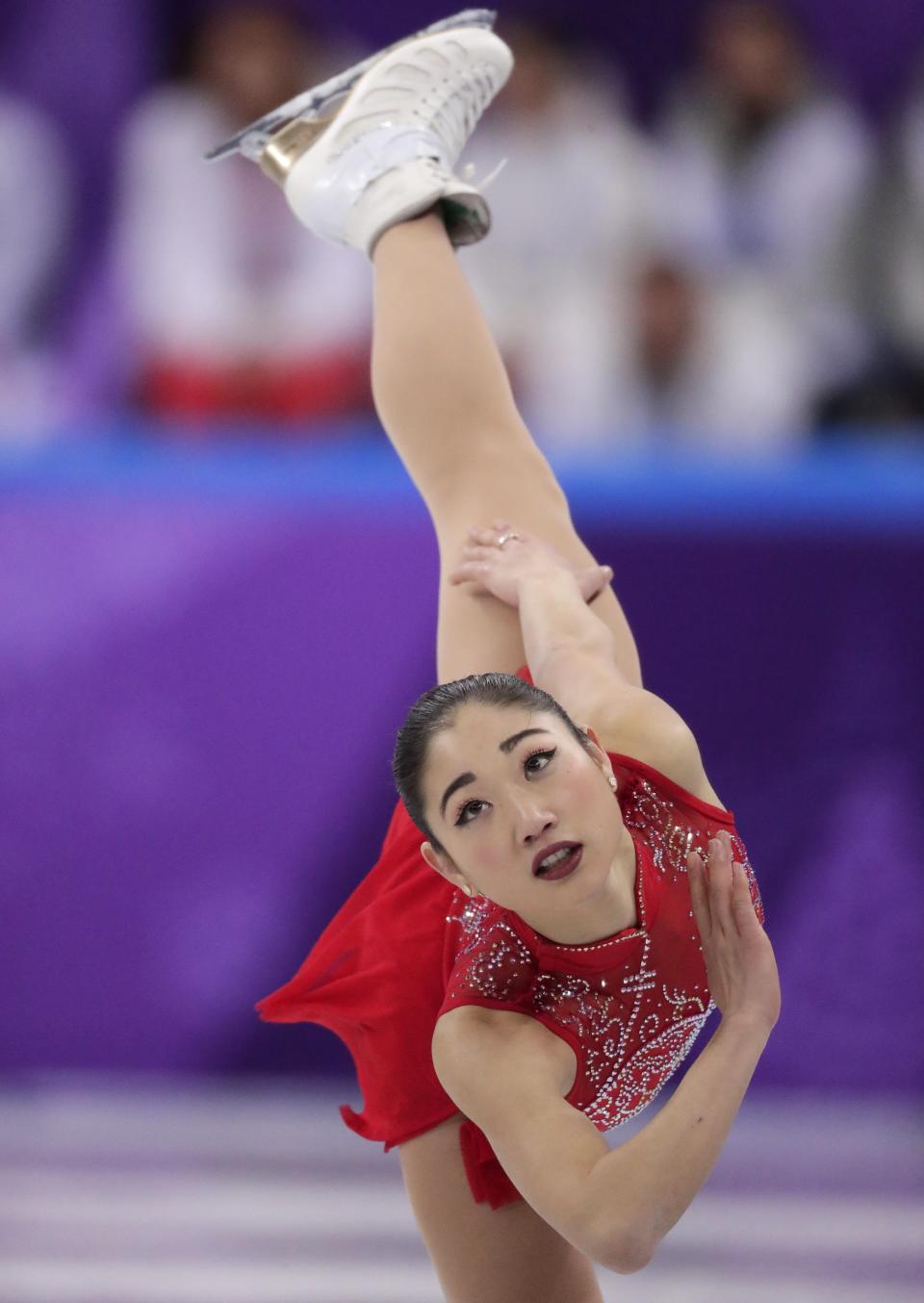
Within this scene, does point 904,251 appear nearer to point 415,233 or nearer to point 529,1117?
point 415,233

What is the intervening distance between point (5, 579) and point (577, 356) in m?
1.88

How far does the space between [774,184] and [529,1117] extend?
426cm

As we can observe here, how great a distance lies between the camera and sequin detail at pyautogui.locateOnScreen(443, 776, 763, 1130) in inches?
90.3

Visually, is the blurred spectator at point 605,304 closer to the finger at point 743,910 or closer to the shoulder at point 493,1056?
the finger at point 743,910

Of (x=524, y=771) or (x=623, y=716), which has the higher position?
(x=623, y=716)

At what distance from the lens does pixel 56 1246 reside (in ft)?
11.8

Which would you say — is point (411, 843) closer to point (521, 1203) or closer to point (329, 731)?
point (521, 1203)

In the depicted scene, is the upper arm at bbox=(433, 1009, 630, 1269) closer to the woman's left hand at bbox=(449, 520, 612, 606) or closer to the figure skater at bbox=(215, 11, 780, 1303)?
the figure skater at bbox=(215, 11, 780, 1303)

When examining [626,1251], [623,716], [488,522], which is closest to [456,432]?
[488,522]

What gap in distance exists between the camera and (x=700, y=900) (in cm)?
Result: 230

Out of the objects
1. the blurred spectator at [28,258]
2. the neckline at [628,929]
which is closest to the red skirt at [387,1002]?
the neckline at [628,929]

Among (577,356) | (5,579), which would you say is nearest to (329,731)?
(5,579)

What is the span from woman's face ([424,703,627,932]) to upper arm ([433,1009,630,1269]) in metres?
0.16

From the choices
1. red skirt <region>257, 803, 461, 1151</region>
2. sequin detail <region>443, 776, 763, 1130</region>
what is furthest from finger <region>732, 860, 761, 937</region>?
red skirt <region>257, 803, 461, 1151</region>
